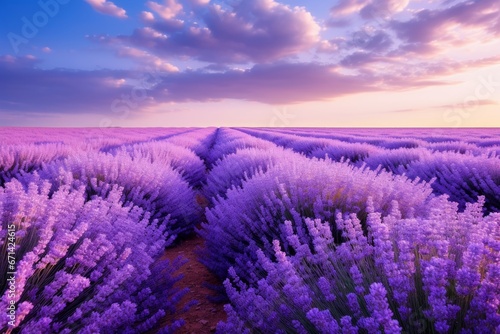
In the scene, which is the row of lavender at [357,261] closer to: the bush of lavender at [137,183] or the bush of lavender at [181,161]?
the bush of lavender at [137,183]

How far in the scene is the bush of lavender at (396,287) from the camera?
3.65ft

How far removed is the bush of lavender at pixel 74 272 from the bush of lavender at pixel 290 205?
0.62 m

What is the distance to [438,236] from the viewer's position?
1519 millimetres

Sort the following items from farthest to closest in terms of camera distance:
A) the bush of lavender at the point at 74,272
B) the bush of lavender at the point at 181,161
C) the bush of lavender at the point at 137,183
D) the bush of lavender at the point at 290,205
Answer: the bush of lavender at the point at 181,161, the bush of lavender at the point at 137,183, the bush of lavender at the point at 290,205, the bush of lavender at the point at 74,272

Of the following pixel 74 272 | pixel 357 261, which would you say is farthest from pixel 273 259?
pixel 74 272

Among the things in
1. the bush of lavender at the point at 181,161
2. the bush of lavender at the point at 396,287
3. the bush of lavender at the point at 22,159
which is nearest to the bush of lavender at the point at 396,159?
the bush of lavender at the point at 181,161

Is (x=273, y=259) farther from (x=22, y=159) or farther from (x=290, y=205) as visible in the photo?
(x=22, y=159)

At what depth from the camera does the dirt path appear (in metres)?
2.48

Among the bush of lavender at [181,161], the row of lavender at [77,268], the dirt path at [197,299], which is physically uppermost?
the row of lavender at [77,268]

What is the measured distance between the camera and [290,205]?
2.82 metres

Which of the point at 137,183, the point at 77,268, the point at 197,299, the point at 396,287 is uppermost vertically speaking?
the point at 396,287

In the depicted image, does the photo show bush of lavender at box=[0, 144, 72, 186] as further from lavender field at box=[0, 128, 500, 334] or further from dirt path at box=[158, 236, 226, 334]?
dirt path at box=[158, 236, 226, 334]

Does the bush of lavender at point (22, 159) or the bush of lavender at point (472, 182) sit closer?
the bush of lavender at point (472, 182)

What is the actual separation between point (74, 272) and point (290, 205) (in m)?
1.60
